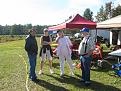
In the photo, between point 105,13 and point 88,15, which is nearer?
point 105,13

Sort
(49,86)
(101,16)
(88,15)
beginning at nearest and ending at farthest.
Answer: (49,86) < (101,16) < (88,15)

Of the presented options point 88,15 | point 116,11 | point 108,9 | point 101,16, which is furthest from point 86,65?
point 88,15

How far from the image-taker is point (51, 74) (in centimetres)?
1183

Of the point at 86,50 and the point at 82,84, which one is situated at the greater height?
the point at 86,50

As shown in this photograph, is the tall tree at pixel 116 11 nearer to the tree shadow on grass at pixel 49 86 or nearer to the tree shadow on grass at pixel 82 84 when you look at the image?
the tree shadow on grass at pixel 82 84

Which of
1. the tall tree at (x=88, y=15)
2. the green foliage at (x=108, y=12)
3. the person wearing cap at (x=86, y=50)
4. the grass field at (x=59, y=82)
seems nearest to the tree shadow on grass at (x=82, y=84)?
the grass field at (x=59, y=82)

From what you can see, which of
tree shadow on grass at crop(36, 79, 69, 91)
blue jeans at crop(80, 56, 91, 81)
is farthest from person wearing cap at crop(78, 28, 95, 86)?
tree shadow on grass at crop(36, 79, 69, 91)

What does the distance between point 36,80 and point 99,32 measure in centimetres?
3769

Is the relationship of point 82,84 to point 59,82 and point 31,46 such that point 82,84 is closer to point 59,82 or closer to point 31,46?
point 59,82

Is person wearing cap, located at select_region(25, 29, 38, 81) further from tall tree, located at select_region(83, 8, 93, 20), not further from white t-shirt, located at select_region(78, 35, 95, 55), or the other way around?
tall tree, located at select_region(83, 8, 93, 20)

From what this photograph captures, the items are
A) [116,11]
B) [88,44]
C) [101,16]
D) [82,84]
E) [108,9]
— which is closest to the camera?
[88,44]

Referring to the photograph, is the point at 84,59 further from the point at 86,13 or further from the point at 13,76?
the point at 86,13

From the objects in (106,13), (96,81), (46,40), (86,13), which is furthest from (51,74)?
(86,13)

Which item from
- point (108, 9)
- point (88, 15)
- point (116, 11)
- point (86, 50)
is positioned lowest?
point (86, 50)
